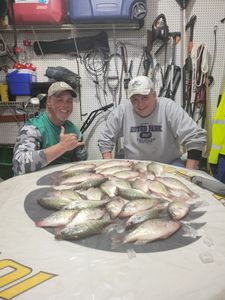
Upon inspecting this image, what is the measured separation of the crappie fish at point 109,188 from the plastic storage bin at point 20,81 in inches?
66.5

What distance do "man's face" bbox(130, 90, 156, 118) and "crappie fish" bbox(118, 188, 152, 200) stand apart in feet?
3.39

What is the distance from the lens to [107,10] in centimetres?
236

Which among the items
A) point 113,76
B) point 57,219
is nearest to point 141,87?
point 113,76

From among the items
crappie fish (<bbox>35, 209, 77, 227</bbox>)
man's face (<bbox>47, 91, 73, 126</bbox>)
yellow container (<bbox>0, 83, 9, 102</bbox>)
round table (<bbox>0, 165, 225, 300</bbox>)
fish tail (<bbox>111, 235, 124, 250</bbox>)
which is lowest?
round table (<bbox>0, 165, 225, 300</bbox>)

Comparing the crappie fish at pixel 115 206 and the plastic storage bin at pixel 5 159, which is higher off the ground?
the crappie fish at pixel 115 206

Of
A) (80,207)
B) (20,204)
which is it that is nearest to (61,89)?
(20,204)

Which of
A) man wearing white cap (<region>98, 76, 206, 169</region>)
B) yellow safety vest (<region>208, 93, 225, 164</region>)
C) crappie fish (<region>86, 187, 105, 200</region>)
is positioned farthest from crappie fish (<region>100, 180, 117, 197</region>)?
yellow safety vest (<region>208, 93, 225, 164</region>)

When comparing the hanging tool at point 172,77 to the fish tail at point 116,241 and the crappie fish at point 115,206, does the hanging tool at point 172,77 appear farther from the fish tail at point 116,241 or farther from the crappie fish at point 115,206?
the fish tail at point 116,241

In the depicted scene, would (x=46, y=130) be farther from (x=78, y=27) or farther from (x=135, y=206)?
(x=78, y=27)

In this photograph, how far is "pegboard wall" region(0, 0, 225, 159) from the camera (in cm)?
260

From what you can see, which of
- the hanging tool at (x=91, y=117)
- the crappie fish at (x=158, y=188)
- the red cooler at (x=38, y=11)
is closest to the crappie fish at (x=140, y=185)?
the crappie fish at (x=158, y=188)

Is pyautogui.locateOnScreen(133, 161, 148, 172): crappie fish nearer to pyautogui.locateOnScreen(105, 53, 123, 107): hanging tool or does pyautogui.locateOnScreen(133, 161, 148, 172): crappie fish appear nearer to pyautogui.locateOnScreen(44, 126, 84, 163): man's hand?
pyautogui.locateOnScreen(44, 126, 84, 163): man's hand

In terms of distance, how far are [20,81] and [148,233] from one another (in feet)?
6.94

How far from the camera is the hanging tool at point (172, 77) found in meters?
2.61
